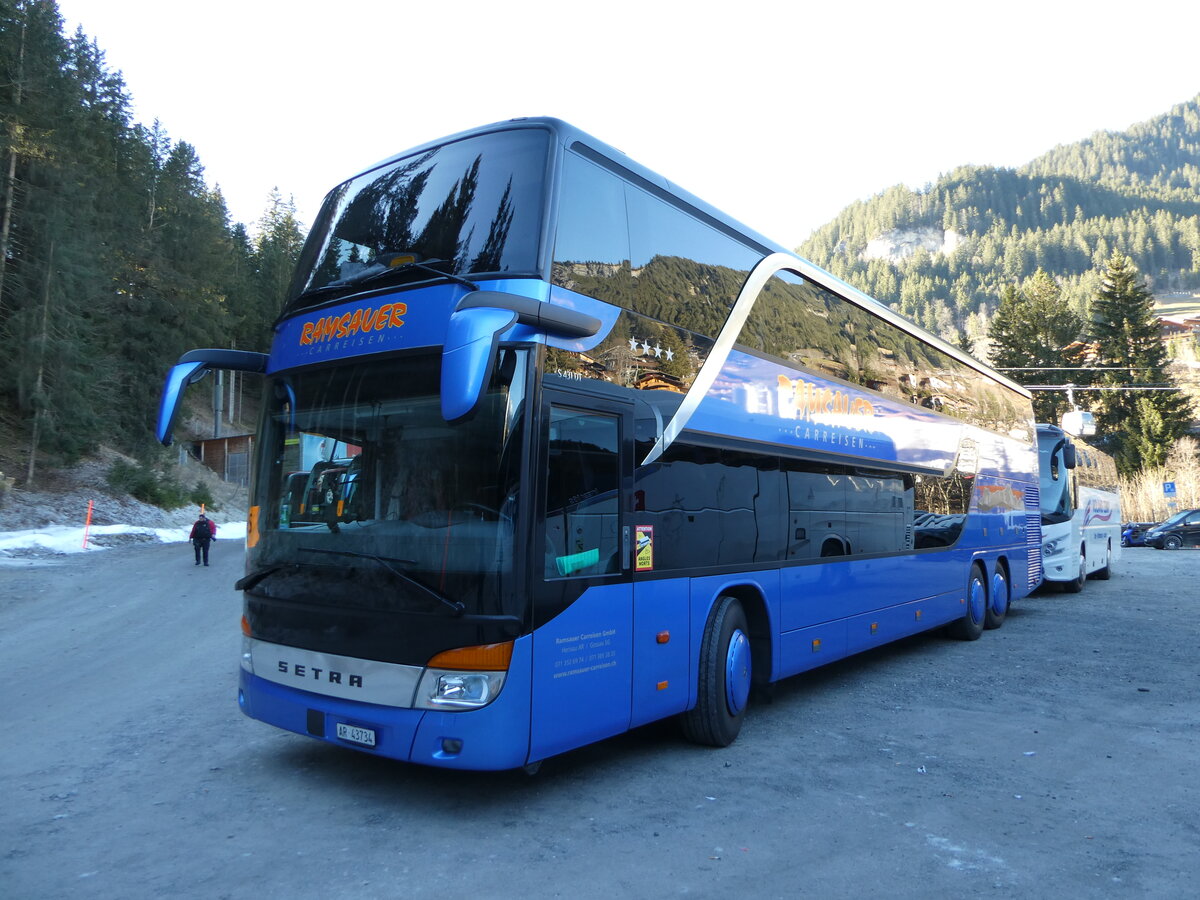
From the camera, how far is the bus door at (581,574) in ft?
16.3

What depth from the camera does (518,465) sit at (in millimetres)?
4859

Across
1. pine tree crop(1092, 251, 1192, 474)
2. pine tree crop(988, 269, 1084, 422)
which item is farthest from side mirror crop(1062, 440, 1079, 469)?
pine tree crop(988, 269, 1084, 422)

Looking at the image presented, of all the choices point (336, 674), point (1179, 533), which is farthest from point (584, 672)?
point (1179, 533)

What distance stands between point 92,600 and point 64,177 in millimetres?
24409

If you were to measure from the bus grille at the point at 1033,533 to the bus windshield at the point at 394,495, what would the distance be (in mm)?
13072

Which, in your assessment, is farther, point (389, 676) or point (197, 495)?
point (197, 495)

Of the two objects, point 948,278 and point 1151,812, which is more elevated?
point 948,278

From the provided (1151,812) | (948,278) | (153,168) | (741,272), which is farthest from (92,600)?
(948,278)

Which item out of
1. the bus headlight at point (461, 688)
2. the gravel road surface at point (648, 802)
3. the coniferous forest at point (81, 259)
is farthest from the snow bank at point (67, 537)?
the bus headlight at point (461, 688)

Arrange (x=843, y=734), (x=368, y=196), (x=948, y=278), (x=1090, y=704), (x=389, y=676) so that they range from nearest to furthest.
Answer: (x=389, y=676) < (x=368, y=196) < (x=843, y=734) < (x=1090, y=704) < (x=948, y=278)

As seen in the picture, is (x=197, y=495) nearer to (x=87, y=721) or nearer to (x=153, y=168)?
(x=153, y=168)

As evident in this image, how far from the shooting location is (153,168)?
49375mm

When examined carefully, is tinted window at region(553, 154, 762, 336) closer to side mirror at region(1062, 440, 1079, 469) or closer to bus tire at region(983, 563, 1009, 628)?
bus tire at region(983, 563, 1009, 628)

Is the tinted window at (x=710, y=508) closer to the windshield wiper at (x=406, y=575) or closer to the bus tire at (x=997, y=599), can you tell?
the windshield wiper at (x=406, y=575)
